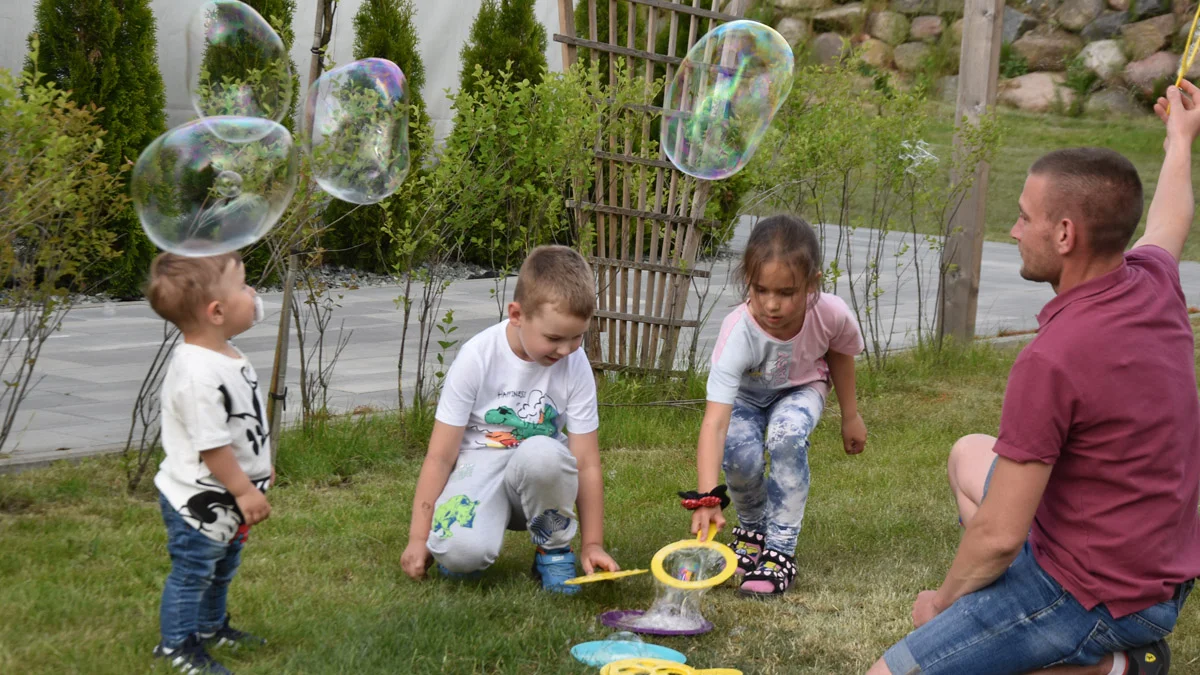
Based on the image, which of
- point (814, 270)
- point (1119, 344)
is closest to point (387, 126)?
point (814, 270)

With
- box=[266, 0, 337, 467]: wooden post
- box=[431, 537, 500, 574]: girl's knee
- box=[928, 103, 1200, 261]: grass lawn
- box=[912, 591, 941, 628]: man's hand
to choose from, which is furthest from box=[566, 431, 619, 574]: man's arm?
box=[928, 103, 1200, 261]: grass lawn

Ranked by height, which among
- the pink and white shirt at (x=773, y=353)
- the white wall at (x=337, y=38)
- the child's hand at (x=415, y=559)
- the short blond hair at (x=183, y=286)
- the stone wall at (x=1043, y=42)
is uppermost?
the stone wall at (x=1043, y=42)

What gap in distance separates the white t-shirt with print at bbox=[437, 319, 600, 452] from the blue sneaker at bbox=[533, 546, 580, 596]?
0.34 meters

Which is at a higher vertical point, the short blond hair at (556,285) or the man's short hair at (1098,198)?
the man's short hair at (1098,198)

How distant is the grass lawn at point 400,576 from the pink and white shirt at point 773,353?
22.5 inches

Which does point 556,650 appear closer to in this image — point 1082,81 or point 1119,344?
point 1119,344

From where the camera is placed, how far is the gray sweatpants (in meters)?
3.41

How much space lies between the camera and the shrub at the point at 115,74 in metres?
8.77

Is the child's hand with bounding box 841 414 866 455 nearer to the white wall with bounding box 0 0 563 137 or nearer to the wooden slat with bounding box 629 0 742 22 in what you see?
the wooden slat with bounding box 629 0 742 22

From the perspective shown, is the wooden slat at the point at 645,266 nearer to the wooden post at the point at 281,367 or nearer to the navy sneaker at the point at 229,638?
the wooden post at the point at 281,367

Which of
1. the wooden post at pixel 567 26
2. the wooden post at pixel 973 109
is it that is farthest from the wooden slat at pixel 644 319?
the wooden post at pixel 973 109

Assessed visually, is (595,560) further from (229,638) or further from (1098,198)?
(1098,198)

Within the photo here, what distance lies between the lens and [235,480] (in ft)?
9.05

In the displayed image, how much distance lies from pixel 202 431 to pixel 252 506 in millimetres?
201
